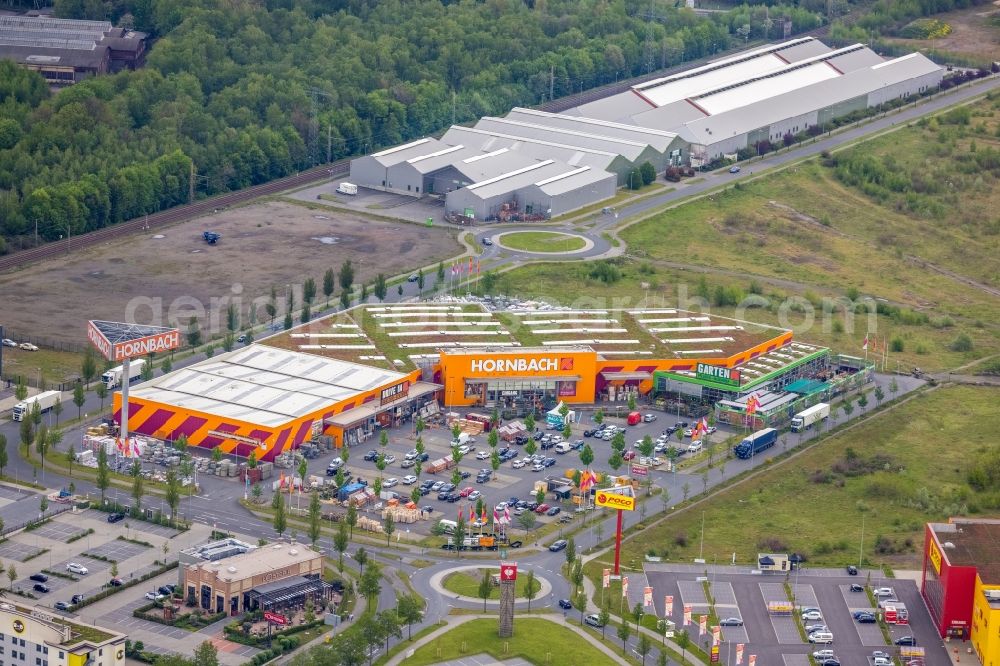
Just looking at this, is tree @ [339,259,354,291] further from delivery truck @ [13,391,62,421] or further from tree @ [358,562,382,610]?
tree @ [358,562,382,610]

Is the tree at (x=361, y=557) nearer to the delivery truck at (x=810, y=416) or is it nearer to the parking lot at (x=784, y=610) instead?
the parking lot at (x=784, y=610)

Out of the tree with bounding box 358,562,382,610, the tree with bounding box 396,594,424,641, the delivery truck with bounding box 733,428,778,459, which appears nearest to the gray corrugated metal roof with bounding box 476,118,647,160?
the delivery truck with bounding box 733,428,778,459

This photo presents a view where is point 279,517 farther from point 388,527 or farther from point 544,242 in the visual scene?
point 544,242

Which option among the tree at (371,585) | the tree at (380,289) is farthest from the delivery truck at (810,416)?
the tree at (371,585)

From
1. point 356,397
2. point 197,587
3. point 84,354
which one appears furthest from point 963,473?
point 84,354

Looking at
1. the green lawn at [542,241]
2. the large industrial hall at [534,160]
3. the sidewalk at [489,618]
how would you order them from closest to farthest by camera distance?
the sidewalk at [489,618]
the green lawn at [542,241]
the large industrial hall at [534,160]

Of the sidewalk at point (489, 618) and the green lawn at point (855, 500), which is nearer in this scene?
the sidewalk at point (489, 618)
